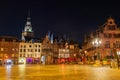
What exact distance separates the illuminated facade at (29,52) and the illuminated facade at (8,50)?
2.55m

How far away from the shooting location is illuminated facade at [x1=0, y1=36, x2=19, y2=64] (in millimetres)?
98062

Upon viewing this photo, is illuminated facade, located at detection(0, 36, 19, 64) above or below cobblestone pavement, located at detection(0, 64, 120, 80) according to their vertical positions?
above

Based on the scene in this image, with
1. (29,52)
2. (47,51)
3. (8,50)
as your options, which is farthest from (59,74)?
(47,51)

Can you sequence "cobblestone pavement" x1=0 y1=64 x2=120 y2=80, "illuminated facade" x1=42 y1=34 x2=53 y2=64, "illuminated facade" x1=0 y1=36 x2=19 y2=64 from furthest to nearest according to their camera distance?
"illuminated facade" x1=42 y1=34 x2=53 y2=64 < "illuminated facade" x1=0 y1=36 x2=19 y2=64 < "cobblestone pavement" x1=0 y1=64 x2=120 y2=80

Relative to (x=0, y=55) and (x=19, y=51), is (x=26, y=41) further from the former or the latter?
(x=0, y=55)

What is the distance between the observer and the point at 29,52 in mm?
105188

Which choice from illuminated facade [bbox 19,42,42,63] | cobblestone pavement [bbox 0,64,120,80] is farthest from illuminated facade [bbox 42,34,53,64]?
cobblestone pavement [bbox 0,64,120,80]

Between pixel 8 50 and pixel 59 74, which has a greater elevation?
pixel 8 50

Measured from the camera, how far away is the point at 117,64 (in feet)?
115

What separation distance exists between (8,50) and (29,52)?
10421 millimetres

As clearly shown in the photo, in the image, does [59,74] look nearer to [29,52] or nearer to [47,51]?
[29,52]

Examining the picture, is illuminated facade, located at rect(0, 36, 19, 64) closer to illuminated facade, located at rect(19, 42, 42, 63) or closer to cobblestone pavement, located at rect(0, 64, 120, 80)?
illuminated facade, located at rect(19, 42, 42, 63)

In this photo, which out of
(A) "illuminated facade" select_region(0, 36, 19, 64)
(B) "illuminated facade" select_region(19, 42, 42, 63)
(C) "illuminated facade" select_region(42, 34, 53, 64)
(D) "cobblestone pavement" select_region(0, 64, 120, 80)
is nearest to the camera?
(D) "cobblestone pavement" select_region(0, 64, 120, 80)

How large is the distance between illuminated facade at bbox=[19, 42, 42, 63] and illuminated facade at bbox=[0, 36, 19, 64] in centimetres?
255
